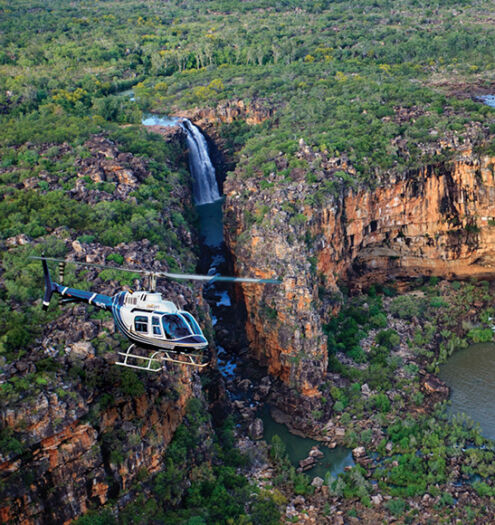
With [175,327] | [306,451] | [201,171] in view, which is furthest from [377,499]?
[201,171]

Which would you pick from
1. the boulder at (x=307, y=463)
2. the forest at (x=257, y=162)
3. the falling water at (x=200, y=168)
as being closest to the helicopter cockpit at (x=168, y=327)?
the forest at (x=257, y=162)

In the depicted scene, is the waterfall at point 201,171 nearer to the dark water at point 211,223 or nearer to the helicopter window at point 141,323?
the dark water at point 211,223

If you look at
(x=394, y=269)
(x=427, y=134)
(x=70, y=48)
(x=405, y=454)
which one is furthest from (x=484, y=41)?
(x=405, y=454)

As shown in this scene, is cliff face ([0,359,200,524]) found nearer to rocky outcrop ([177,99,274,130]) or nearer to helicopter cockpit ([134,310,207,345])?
helicopter cockpit ([134,310,207,345])

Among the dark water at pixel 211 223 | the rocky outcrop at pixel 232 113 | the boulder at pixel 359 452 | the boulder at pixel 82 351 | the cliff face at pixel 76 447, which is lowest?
the boulder at pixel 359 452

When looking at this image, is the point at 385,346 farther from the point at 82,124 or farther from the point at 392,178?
the point at 82,124

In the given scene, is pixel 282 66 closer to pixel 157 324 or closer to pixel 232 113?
pixel 232 113

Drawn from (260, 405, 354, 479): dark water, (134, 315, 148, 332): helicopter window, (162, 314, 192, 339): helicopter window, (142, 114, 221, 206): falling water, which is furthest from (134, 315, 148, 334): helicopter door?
(142, 114, 221, 206): falling water
